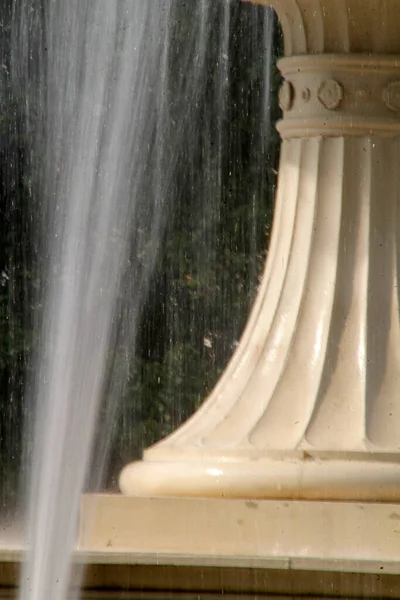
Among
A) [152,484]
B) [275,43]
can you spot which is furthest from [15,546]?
[275,43]

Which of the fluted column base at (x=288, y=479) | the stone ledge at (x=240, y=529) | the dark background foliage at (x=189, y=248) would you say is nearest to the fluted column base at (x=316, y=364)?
the fluted column base at (x=288, y=479)

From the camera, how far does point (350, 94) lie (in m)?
5.62

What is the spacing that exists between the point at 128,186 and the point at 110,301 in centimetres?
134

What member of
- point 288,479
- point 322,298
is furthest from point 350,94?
point 288,479

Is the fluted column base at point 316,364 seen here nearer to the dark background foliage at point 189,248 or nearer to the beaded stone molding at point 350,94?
the beaded stone molding at point 350,94

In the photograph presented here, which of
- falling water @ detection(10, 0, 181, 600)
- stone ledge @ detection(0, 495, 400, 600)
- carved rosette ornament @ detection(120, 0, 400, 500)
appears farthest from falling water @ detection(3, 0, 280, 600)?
stone ledge @ detection(0, 495, 400, 600)

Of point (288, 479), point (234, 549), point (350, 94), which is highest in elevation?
point (350, 94)

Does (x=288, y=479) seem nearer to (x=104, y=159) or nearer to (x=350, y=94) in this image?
(x=350, y=94)

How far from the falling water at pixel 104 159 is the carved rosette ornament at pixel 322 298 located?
125 inches

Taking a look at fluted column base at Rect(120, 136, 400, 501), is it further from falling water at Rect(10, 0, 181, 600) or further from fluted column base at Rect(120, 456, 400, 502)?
falling water at Rect(10, 0, 181, 600)

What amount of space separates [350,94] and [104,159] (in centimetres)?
372

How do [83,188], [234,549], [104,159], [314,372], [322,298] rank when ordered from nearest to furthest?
[234,549]
[314,372]
[322,298]
[104,159]
[83,188]

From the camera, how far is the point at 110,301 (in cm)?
1192

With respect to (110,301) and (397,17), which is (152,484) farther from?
(110,301)
